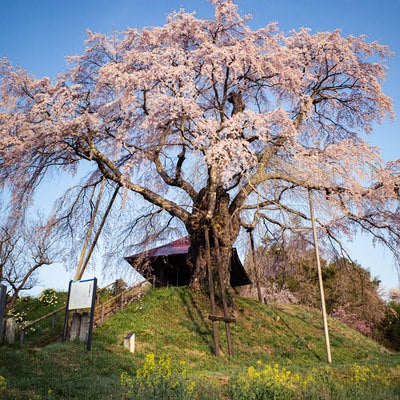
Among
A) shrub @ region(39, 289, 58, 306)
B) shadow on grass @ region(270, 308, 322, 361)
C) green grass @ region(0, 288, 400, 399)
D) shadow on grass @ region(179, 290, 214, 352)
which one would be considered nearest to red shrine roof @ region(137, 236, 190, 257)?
green grass @ region(0, 288, 400, 399)

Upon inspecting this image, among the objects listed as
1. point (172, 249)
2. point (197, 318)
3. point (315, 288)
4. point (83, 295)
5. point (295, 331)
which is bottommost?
point (295, 331)

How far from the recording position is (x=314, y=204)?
17797 mm

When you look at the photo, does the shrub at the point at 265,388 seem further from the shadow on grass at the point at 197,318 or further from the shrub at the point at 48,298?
the shrub at the point at 48,298

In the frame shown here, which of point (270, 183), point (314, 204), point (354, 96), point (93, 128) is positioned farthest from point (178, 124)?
point (354, 96)

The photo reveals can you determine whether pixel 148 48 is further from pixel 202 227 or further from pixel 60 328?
pixel 60 328

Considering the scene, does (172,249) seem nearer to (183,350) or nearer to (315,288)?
(183,350)

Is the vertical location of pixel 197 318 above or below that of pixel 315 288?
below

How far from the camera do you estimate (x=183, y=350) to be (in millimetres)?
14625

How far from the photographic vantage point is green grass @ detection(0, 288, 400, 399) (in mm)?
8930

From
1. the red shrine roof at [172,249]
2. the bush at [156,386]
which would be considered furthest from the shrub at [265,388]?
the red shrine roof at [172,249]

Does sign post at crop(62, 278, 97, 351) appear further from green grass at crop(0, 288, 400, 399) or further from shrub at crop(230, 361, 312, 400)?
shrub at crop(230, 361, 312, 400)

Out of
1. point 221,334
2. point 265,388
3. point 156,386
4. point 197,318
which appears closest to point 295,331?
point 221,334

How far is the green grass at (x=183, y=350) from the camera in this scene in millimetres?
8930

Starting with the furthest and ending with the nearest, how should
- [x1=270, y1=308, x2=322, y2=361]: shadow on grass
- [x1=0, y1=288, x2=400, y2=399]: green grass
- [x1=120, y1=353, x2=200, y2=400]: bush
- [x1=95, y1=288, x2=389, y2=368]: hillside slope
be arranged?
[x1=270, y1=308, x2=322, y2=361]: shadow on grass < [x1=95, y1=288, x2=389, y2=368]: hillside slope < [x1=0, y1=288, x2=400, y2=399]: green grass < [x1=120, y1=353, x2=200, y2=400]: bush
